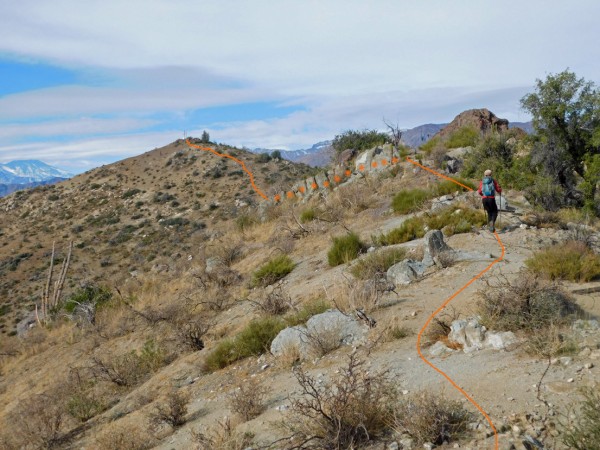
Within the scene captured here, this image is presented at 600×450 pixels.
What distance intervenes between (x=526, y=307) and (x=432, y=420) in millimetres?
2699

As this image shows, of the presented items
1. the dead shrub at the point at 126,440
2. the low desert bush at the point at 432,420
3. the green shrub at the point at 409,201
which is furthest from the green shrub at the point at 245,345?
the green shrub at the point at 409,201

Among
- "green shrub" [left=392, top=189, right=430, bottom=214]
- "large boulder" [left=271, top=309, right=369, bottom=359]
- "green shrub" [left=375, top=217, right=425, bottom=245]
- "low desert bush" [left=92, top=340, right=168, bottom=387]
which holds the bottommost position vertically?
"low desert bush" [left=92, top=340, right=168, bottom=387]

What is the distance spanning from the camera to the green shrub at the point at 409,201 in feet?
49.2

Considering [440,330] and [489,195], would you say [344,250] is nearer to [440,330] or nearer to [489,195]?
[489,195]

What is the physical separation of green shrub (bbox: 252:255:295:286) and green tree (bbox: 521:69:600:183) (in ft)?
30.7

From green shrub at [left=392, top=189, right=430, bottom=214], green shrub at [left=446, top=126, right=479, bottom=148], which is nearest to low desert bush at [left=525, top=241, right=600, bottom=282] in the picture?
green shrub at [left=392, top=189, right=430, bottom=214]

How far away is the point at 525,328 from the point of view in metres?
6.11

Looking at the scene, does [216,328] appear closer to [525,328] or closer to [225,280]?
[225,280]

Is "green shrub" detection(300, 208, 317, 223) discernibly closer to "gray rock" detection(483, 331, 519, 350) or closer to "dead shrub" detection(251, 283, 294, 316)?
"dead shrub" detection(251, 283, 294, 316)

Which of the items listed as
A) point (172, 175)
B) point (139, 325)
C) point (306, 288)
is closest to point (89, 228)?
point (172, 175)

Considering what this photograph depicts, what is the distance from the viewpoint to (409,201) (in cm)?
1534

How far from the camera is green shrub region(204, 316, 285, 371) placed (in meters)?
8.06

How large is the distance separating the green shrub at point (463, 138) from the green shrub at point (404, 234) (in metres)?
13.1

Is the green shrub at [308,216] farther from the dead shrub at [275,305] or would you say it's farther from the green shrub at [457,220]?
the dead shrub at [275,305]
